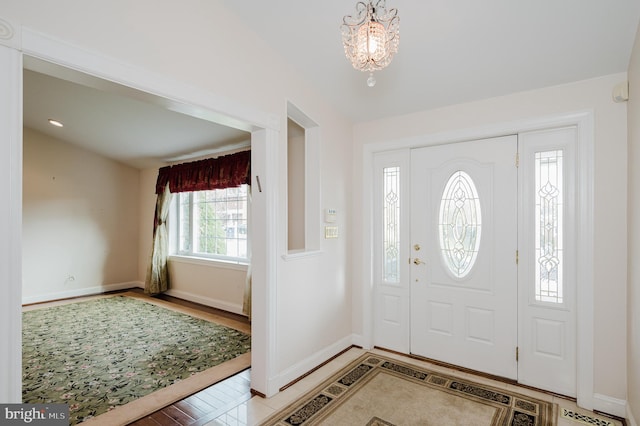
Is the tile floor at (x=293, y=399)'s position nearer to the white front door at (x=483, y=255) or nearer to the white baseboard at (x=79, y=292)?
the white front door at (x=483, y=255)

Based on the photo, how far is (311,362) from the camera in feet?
9.73

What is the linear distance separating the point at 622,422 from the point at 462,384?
995 millimetres

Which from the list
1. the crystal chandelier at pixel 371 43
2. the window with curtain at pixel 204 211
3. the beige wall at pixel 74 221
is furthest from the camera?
the beige wall at pixel 74 221

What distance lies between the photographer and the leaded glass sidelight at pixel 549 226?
8.37 ft

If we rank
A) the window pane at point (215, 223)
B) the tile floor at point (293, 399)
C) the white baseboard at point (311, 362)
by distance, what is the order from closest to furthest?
the tile floor at point (293, 399)
the white baseboard at point (311, 362)
the window pane at point (215, 223)

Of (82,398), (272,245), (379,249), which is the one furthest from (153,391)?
(379,249)

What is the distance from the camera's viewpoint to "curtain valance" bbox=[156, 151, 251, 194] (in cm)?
445

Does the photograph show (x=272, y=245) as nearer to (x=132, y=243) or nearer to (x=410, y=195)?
(x=410, y=195)

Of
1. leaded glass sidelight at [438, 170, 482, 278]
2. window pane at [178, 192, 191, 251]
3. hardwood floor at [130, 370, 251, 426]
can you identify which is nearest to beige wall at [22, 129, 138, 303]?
window pane at [178, 192, 191, 251]

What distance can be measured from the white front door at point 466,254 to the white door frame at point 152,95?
4.85ft

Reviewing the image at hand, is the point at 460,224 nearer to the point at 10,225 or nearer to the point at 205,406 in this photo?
the point at 205,406

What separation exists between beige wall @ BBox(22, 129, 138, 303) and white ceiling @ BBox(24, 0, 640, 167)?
2323 millimetres

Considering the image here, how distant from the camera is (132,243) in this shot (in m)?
6.45

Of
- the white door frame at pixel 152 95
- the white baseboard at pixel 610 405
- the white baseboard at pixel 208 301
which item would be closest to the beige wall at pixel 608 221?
the white baseboard at pixel 610 405
